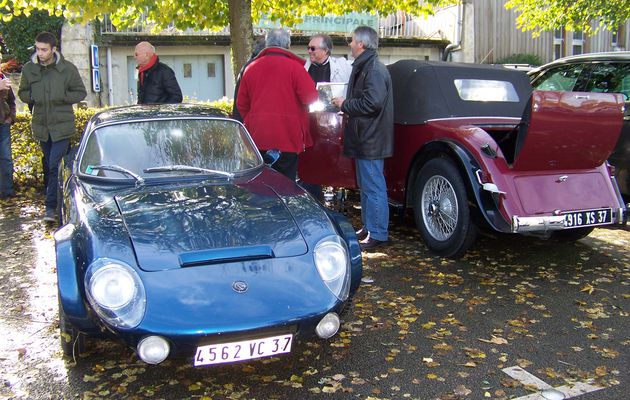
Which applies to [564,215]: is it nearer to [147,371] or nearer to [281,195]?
[281,195]

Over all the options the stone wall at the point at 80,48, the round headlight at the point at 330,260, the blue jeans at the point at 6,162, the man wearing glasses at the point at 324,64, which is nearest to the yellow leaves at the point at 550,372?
the round headlight at the point at 330,260

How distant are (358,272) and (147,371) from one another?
4.37 ft

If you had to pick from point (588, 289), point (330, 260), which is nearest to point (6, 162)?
point (330, 260)

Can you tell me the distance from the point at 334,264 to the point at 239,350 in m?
0.73

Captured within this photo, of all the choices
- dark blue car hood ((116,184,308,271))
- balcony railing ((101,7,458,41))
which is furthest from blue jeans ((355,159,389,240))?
balcony railing ((101,7,458,41))

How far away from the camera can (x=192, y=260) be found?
3162 millimetres

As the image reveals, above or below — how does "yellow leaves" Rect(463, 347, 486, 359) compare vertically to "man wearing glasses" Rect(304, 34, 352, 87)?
below

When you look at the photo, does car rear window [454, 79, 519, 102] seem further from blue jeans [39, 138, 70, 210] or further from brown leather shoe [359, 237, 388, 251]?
blue jeans [39, 138, 70, 210]

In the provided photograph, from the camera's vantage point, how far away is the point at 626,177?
245 inches

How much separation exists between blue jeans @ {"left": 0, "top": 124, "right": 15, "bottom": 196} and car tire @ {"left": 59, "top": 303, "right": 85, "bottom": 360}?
5162mm

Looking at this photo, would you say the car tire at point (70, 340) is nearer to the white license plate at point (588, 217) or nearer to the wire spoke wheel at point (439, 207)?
the wire spoke wheel at point (439, 207)

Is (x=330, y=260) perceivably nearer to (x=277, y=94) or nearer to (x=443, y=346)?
(x=443, y=346)

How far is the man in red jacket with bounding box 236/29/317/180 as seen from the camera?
5.50m

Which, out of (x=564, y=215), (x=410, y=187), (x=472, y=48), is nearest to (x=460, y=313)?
(x=564, y=215)
